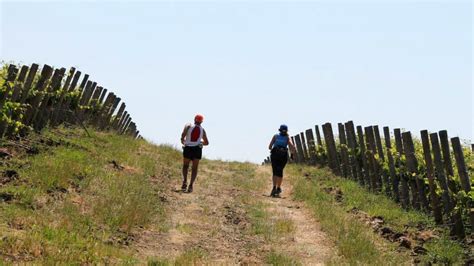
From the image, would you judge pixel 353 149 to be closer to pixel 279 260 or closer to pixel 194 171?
pixel 194 171

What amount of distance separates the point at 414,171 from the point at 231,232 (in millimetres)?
4443

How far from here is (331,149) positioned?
19.0 metres

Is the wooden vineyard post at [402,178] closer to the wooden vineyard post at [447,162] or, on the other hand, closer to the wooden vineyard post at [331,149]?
the wooden vineyard post at [447,162]

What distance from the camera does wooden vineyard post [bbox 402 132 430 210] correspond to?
11.6m

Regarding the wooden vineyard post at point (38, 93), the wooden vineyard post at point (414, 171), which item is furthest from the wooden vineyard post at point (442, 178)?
the wooden vineyard post at point (38, 93)

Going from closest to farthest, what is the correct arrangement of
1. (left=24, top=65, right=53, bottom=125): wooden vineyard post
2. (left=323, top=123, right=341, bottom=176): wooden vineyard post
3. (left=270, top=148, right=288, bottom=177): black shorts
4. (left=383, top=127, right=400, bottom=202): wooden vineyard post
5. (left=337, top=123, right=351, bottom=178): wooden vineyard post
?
(left=383, top=127, right=400, bottom=202): wooden vineyard post < (left=24, top=65, right=53, bottom=125): wooden vineyard post < (left=270, top=148, right=288, bottom=177): black shorts < (left=337, top=123, right=351, bottom=178): wooden vineyard post < (left=323, top=123, right=341, bottom=176): wooden vineyard post

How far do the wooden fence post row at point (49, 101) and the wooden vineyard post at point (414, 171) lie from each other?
8.35m

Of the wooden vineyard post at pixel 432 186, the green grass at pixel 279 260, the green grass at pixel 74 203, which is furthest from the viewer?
the wooden vineyard post at pixel 432 186

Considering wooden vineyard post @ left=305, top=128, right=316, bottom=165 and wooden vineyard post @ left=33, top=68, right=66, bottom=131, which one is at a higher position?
wooden vineyard post @ left=305, top=128, right=316, bottom=165

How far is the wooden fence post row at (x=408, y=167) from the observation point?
987cm

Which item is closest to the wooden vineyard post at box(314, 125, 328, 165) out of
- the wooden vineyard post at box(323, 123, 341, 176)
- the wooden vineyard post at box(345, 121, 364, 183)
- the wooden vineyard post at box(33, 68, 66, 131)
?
the wooden vineyard post at box(323, 123, 341, 176)

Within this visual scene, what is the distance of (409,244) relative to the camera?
9.37 m

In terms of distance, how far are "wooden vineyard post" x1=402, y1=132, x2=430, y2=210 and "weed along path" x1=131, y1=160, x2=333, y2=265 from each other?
7.68 ft

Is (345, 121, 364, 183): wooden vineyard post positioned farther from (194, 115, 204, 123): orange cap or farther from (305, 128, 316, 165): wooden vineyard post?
(305, 128, 316, 165): wooden vineyard post
